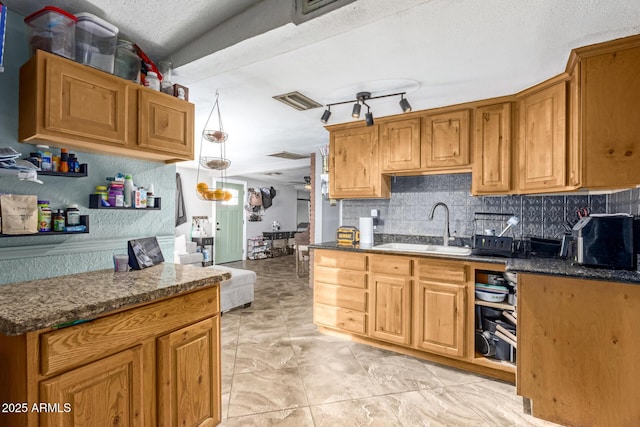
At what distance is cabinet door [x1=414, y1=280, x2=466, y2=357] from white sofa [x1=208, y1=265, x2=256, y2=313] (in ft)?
7.03

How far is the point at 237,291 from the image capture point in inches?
149

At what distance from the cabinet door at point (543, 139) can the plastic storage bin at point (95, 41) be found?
2814 mm

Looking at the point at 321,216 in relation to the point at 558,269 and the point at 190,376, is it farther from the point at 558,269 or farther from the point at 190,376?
the point at 190,376

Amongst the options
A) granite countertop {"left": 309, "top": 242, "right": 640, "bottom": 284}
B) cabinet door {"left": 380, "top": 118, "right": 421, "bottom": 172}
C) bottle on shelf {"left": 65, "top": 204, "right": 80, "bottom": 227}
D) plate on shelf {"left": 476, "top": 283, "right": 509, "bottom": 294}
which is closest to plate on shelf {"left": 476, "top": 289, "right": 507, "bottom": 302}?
plate on shelf {"left": 476, "top": 283, "right": 509, "bottom": 294}

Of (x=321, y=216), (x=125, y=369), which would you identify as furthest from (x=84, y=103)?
(x=321, y=216)

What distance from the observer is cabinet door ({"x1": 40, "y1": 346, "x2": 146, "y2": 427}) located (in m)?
1.03

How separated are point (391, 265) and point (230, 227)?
18.3 feet

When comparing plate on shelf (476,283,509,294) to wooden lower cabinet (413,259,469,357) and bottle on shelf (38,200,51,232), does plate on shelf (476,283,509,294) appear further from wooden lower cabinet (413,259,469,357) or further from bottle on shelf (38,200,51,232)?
bottle on shelf (38,200,51,232)

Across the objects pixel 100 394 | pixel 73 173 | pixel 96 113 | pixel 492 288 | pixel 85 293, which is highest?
pixel 96 113

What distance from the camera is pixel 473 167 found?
2.69 metres

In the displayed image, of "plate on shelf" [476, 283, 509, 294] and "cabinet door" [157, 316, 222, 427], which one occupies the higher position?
"plate on shelf" [476, 283, 509, 294]

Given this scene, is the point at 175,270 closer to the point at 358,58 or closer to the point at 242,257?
the point at 358,58

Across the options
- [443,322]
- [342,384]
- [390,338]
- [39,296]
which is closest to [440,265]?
[443,322]

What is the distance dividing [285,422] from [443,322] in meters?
1.42
